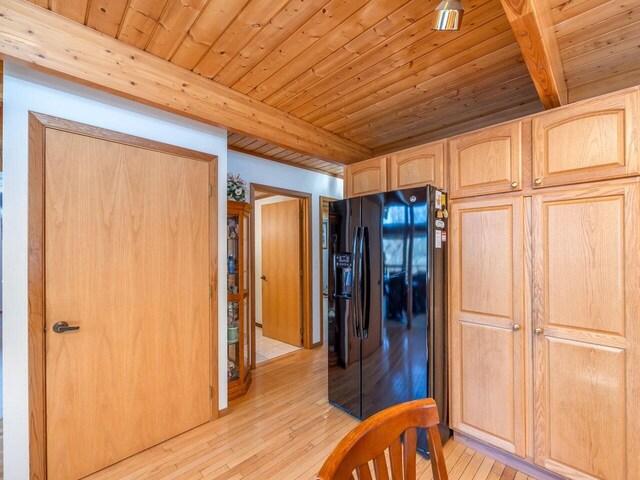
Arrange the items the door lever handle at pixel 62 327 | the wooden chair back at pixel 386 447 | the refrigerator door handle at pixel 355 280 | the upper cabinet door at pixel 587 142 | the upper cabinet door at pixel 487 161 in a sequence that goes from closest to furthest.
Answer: the wooden chair back at pixel 386 447
the upper cabinet door at pixel 587 142
the door lever handle at pixel 62 327
the upper cabinet door at pixel 487 161
the refrigerator door handle at pixel 355 280

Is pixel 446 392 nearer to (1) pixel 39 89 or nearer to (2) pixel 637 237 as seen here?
(2) pixel 637 237

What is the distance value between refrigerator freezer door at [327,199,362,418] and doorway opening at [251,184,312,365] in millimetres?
1367

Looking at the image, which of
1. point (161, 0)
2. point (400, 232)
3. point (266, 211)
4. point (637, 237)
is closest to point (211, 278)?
point (400, 232)

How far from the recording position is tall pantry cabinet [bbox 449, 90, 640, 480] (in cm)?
148

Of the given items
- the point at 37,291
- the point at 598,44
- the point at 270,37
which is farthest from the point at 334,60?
the point at 37,291

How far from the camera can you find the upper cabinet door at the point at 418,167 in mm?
2154

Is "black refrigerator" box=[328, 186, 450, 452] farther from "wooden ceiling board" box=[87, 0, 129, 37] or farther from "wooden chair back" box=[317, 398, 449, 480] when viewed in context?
"wooden ceiling board" box=[87, 0, 129, 37]

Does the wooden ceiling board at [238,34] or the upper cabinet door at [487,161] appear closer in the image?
the wooden ceiling board at [238,34]

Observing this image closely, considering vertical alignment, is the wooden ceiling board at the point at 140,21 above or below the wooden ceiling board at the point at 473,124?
above

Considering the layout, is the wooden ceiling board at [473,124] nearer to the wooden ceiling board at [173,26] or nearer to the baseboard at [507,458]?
the wooden ceiling board at [173,26]

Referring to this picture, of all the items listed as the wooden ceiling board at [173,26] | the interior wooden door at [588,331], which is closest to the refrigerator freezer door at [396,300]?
the interior wooden door at [588,331]

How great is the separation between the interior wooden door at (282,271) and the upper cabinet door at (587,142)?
2767mm

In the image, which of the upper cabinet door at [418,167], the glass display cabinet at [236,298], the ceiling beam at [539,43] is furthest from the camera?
the glass display cabinet at [236,298]

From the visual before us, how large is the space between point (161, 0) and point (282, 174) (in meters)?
2.40
